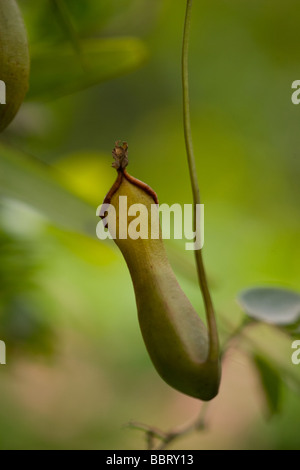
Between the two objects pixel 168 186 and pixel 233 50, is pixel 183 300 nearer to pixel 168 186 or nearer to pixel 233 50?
pixel 168 186

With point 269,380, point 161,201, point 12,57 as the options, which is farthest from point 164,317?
point 161,201

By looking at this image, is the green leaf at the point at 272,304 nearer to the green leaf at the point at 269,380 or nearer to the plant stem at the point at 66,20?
the green leaf at the point at 269,380

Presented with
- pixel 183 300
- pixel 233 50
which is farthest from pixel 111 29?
pixel 183 300

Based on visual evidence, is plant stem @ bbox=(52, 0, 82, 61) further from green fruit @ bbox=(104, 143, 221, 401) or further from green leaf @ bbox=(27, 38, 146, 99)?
green fruit @ bbox=(104, 143, 221, 401)

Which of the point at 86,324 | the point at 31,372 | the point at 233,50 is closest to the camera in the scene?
the point at 31,372

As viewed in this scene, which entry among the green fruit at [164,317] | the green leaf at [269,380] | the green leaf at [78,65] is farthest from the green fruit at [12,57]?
the green leaf at [269,380]

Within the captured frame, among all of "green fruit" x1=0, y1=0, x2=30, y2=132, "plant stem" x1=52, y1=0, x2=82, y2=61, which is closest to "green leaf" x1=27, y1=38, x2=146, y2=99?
"plant stem" x1=52, y1=0, x2=82, y2=61
